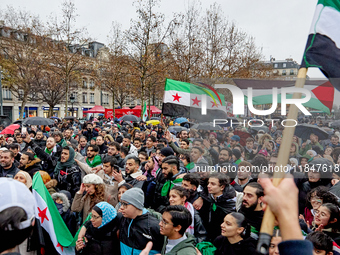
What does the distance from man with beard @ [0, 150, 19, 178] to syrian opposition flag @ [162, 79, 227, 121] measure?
338cm

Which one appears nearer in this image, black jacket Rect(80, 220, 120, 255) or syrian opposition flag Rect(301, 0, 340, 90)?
syrian opposition flag Rect(301, 0, 340, 90)

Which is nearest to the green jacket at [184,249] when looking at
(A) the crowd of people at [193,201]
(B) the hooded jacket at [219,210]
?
(A) the crowd of people at [193,201]

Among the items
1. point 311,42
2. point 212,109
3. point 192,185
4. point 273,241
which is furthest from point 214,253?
point 311,42

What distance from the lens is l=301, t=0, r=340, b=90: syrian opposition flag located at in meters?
2.19

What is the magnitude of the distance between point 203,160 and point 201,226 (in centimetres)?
90

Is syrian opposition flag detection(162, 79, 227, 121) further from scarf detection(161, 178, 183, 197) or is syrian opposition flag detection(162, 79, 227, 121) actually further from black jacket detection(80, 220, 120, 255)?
black jacket detection(80, 220, 120, 255)

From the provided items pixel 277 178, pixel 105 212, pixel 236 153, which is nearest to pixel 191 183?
pixel 105 212

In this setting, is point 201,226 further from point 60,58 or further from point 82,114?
point 82,114

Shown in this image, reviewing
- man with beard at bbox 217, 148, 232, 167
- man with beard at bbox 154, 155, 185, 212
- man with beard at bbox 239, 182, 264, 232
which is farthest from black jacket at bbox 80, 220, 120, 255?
man with beard at bbox 217, 148, 232, 167

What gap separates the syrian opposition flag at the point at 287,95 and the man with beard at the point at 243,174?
1202 millimetres

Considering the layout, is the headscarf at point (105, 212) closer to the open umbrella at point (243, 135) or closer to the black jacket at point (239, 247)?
the black jacket at point (239, 247)

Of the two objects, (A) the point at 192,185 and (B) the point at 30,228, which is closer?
(B) the point at 30,228

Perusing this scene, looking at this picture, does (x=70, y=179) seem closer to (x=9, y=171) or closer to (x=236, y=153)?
(x=9, y=171)

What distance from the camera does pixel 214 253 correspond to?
9.87 feet
